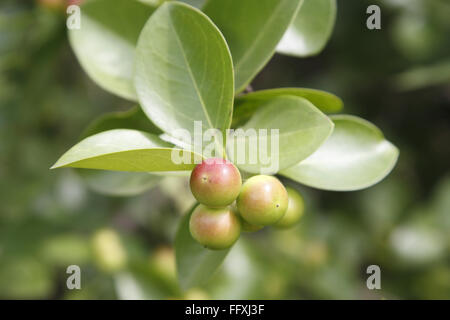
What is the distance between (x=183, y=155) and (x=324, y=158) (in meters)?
0.29

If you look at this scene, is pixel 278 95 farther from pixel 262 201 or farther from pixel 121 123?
pixel 121 123

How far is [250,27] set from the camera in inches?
35.0

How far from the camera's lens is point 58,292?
2428 mm

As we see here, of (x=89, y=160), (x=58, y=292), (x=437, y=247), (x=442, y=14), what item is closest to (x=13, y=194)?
(x=58, y=292)

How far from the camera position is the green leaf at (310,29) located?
1.03 m

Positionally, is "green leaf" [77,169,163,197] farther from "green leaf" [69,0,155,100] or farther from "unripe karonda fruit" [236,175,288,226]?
"unripe karonda fruit" [236,175,288,226]

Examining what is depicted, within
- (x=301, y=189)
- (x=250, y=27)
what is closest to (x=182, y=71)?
(x=250, y=27)

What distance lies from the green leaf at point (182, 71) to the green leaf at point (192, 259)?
17 centimetres

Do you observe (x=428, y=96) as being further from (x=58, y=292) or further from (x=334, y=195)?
(x=58, y=292)

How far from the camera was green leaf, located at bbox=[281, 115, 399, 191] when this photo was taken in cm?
87

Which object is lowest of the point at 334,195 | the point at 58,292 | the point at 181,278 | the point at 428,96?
the point at 181,278

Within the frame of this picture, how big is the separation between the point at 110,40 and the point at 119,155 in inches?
15.4

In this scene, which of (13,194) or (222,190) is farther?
(13,194)

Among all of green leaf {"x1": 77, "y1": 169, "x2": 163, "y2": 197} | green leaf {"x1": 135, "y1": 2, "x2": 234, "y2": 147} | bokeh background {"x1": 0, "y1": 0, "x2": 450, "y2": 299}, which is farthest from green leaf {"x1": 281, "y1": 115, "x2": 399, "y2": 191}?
bokeh background {"x1": 0, "y1": 0, "x2": 450, "y2": 299}
